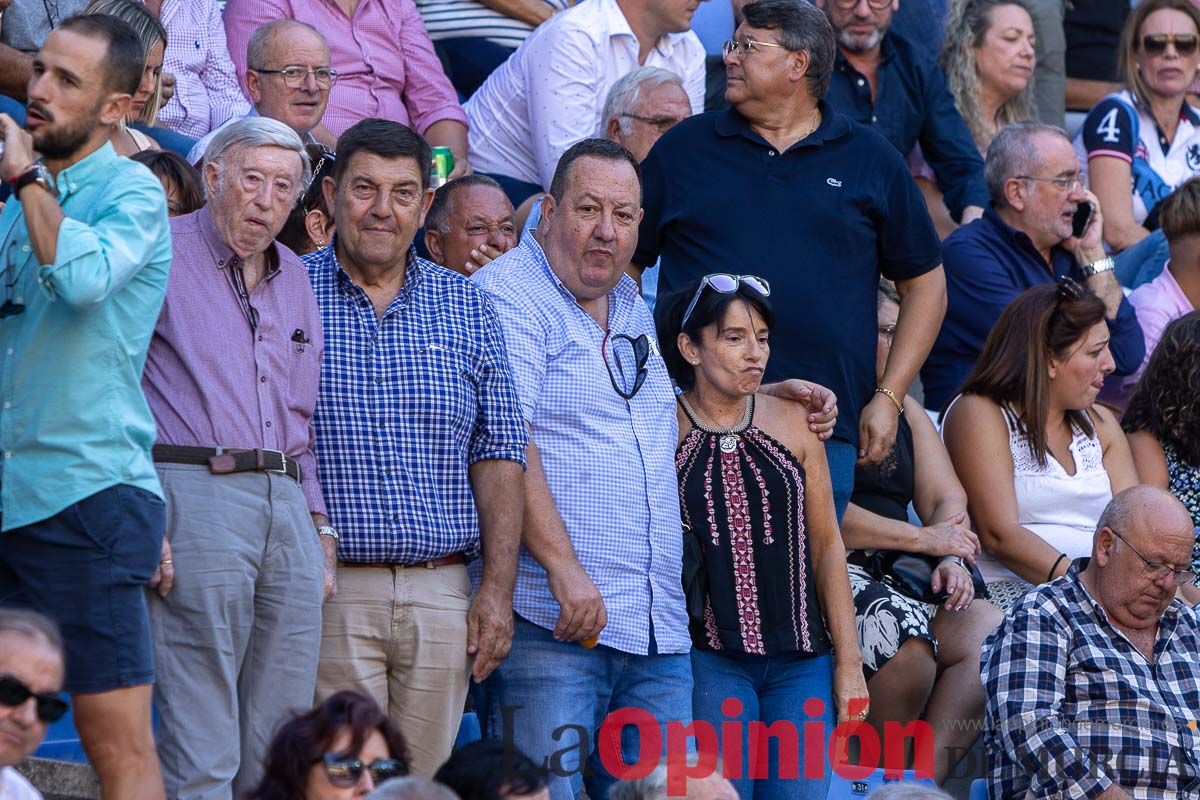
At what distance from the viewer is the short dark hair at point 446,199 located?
6027 mm

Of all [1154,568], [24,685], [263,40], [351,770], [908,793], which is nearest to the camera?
[24,685]

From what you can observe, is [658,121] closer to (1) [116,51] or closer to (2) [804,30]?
(2) [804,30]

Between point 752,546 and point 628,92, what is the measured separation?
2175mm

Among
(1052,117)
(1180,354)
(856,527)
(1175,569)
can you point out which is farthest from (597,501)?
(1052,117)

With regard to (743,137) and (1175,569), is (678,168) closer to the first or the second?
(743,137)

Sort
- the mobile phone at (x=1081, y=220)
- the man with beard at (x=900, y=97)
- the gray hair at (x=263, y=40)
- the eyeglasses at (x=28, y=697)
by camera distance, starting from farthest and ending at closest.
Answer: the man with beard at (x=900, y=97), the mobile phone at (x=1081, y=220), the gray hair at (x=263, y=40), the eyeglasses at (x=28, y=697)

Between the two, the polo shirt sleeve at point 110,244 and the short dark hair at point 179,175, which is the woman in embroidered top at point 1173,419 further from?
the polo shirt sleeve at point 110,244

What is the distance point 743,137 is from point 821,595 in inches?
57.2

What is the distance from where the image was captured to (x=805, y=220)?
5480 millimetres

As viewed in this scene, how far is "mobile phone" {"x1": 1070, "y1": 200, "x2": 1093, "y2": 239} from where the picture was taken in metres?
7.01

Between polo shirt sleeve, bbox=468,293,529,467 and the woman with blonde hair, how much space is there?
1199 mm

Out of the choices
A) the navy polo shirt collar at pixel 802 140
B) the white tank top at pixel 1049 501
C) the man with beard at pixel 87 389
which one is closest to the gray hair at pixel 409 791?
the man with beard at pixel 87 389

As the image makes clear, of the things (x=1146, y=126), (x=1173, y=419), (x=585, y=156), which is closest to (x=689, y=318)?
(x=585, y=156)

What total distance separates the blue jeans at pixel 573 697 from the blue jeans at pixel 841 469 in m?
0.81
